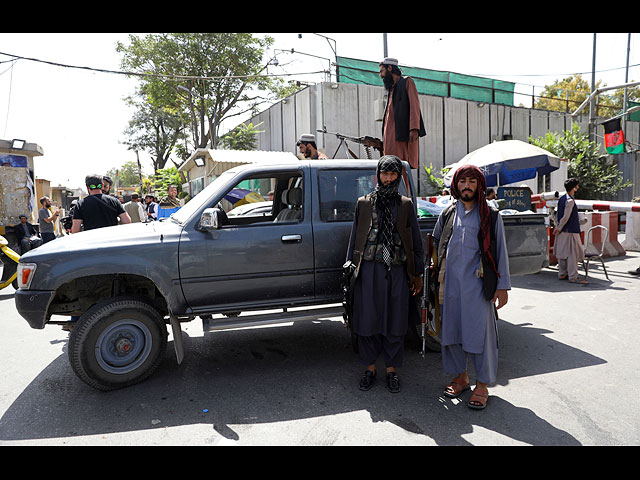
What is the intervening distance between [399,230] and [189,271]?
1.94 meters

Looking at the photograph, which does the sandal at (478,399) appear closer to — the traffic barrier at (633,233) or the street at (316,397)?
the street at (316,397)

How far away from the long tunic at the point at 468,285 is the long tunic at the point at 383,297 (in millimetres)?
366

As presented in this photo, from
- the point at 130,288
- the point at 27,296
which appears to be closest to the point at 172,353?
the point at 130,288

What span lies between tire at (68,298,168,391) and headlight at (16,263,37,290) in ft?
1.77

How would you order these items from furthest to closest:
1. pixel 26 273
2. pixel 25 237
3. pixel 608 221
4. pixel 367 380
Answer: pixel 608 221 < pixel 25 237 < pixel 367 380 < pixel 26 273

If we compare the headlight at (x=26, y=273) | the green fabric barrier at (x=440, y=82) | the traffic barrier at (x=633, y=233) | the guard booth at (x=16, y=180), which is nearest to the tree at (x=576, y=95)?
the green fabric barrier at (x=440, y=82)

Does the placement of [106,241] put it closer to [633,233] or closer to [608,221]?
[608,221]

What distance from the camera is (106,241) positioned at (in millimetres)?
4043

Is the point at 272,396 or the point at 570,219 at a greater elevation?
the point at 570,219

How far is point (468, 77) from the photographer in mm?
21953

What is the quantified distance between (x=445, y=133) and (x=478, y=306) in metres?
18.5

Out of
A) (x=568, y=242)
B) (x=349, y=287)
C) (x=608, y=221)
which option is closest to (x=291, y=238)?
(x=349, y=287)

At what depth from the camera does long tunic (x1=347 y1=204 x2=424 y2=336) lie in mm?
3930

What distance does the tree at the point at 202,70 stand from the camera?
25328mm
